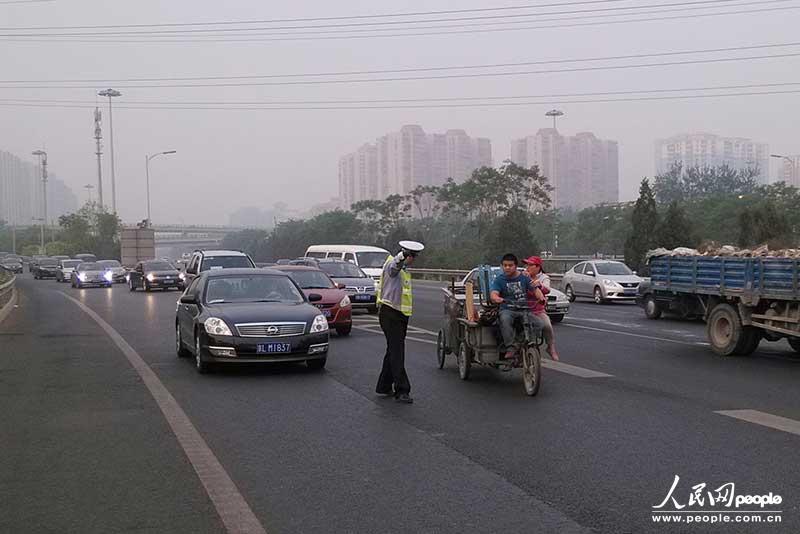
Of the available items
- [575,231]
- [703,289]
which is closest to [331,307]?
[703,289]

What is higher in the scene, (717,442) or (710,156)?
(710,156)

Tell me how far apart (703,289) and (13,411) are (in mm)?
11243

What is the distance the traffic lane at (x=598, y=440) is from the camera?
6.16 m

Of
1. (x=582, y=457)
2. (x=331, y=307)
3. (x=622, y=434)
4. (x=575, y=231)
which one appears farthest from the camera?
(x=575, y=231)

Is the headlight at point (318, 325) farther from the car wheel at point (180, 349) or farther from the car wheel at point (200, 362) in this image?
the car wheel at point (180, 349)

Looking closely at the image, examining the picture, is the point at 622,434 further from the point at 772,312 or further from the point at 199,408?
the point at 772,312

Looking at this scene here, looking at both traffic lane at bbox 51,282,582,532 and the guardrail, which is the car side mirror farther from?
the guardrail

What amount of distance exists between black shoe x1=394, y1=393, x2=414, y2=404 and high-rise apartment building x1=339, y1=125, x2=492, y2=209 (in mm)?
116180

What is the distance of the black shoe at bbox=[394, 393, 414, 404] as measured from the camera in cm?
1000

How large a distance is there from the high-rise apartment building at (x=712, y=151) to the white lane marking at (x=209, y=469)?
6079 inches

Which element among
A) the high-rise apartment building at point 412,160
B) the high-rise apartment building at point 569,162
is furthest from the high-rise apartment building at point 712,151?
the high-rise apartment building at point 412,160

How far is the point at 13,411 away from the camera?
31.9 feet

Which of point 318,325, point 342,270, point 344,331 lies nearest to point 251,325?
point 318,325

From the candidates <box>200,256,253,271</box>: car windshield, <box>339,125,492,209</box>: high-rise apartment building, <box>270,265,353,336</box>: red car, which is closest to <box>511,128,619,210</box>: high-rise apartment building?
<box>339,125,492,209</box>: high-rise apartment building
